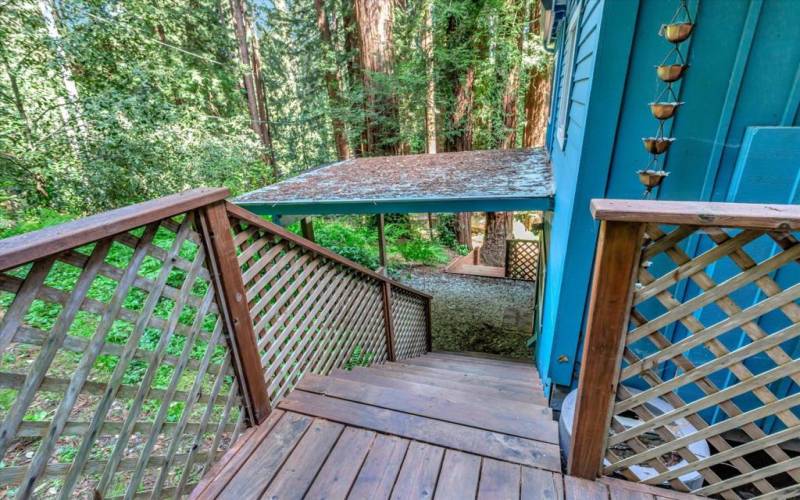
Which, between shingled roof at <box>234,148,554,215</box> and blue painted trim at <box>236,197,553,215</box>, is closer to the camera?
blue painted trim at <box>236,197,553,215</box>

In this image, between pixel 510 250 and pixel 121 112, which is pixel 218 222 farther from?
pixel 510 250

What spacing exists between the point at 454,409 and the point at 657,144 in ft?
5.38

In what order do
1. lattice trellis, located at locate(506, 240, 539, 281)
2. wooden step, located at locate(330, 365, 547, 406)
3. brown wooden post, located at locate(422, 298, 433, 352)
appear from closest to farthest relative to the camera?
wooden step, located at locate(330, 365, 547, 406) → brown wooden post, located at locate(422, 298, 433, 352) → lattice trellis, located at locate(506, 240, 539, 281)

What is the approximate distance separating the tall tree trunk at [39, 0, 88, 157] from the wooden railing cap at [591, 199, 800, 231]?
7.87 metres

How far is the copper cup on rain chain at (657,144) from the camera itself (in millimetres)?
1615

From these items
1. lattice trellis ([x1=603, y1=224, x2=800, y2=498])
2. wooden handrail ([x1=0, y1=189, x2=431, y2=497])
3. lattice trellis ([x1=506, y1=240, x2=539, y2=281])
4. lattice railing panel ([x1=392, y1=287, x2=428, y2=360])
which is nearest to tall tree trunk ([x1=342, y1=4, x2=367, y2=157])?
lattice trellis ([x1=506, y1=240, x2=539, y2=281])

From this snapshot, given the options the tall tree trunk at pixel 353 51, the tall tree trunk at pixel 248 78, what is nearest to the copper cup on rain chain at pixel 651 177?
the tall tree trunk at pixel 353 51

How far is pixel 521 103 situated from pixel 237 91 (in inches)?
356

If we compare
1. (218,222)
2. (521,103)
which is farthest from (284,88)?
(218,222)

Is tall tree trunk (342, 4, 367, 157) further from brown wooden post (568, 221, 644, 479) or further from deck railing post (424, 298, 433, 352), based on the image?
brown wooden post (568, 221, 644, 479)

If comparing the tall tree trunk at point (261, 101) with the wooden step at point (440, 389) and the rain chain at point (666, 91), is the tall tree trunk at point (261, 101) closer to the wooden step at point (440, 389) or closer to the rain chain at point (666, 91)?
the wooden step at point (440, 389)

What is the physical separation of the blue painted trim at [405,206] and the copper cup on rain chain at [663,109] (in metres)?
1.43

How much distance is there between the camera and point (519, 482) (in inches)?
54.4

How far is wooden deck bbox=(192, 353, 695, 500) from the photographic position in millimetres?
1366
